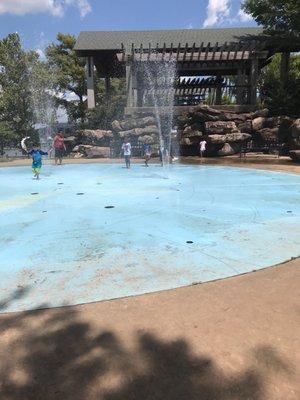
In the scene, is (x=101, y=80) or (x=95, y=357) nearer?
(x=95, y=357)

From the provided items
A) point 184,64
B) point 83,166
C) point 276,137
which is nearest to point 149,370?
point 83,166

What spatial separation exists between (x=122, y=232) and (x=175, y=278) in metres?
2.40

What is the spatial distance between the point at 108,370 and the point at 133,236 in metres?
3.88

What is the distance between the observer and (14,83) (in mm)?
27484

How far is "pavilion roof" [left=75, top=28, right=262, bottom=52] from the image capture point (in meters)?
27.3

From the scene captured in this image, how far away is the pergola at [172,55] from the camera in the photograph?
2491 centimetres

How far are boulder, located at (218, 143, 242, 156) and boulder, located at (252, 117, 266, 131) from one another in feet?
4.29

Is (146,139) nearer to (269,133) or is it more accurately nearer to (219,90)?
(269,133)

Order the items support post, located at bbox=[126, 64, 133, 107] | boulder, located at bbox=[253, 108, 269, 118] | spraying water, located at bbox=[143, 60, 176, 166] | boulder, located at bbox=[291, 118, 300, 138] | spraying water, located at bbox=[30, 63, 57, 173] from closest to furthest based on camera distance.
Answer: boulder, located at bbox=[291, 118, 300, 138] < boulder, located at bbox=[253, 108, 269, 118] < spraying water, located at bbox=[143, 60, 176, 166] < support post, located at bbox=[126, 64, 133, 107] < spraying water, located at bbox=[30, 63, 57, 173]

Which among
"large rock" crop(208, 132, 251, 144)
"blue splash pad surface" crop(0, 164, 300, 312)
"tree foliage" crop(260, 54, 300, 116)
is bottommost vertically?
"blue splash pad surface" crop(0, 164, 300, 312)

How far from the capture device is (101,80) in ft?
120

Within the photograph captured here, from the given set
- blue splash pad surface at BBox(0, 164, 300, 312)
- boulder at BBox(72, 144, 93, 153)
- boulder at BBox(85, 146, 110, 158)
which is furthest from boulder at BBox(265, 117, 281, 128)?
blue splash pad surface at BBox(0, 164, 300, 312)

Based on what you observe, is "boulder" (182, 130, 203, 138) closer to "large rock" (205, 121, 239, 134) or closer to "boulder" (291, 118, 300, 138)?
"large rock" (205, 121, 239, 134)

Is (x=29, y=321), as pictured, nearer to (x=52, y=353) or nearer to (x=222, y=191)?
(x=52, y=353)
